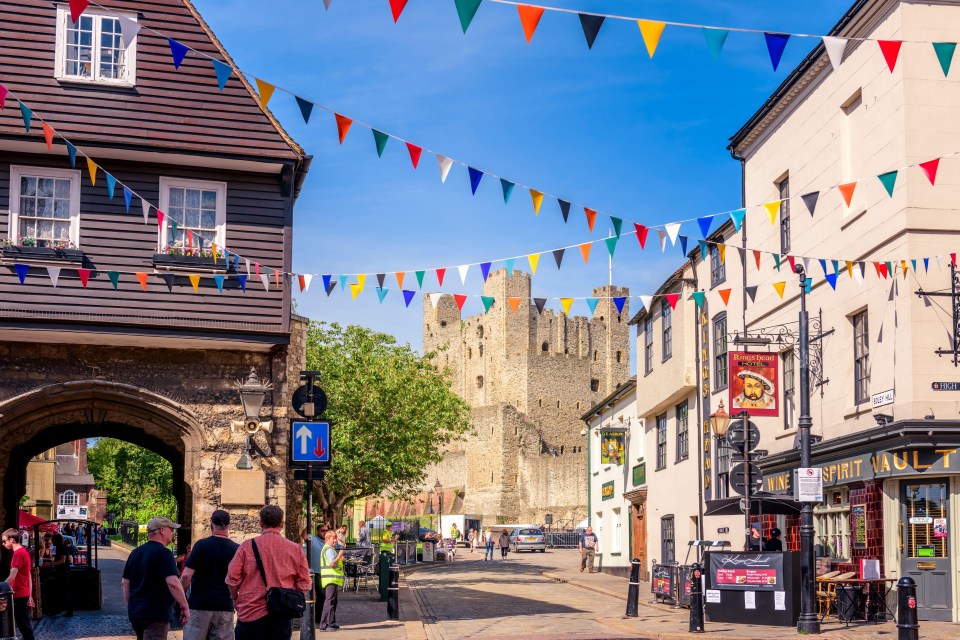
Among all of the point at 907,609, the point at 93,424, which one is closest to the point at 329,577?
the point at 93,424

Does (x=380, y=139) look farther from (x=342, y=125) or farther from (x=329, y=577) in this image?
(x=329, y=577)

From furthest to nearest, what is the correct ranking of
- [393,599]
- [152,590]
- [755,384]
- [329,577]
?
[755,384], [393,599], [329,577], [152,590]

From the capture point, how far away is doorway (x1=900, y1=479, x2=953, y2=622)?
1872 centimetres

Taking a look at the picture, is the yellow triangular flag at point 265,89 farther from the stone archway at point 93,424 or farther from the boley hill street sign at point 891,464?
the boley hill street sign at point 891,464

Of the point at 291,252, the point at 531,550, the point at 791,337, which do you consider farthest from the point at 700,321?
the point at 531,550

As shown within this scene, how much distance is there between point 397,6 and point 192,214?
9.74m

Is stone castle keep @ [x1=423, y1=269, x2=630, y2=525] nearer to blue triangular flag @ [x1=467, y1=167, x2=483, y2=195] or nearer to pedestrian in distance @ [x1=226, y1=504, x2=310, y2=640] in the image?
blue triangular flag @ [x1=467, y1=167, x2=483, y2=195]

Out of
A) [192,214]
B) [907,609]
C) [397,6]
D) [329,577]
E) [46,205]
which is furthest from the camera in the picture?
[192,214]

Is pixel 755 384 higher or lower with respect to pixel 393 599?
higher

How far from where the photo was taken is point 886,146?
20.1 m

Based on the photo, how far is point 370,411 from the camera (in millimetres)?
39188

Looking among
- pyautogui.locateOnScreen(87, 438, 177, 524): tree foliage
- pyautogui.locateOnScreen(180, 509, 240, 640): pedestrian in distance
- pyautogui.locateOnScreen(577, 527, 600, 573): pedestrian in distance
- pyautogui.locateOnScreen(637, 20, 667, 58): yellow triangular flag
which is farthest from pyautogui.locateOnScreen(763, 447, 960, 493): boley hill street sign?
pyautogui.locateOnScreen(87, 438, 177, 524): tree foliage

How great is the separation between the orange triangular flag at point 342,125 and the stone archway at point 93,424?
22.4ft

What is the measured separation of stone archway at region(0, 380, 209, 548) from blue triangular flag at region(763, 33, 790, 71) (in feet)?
36.5
